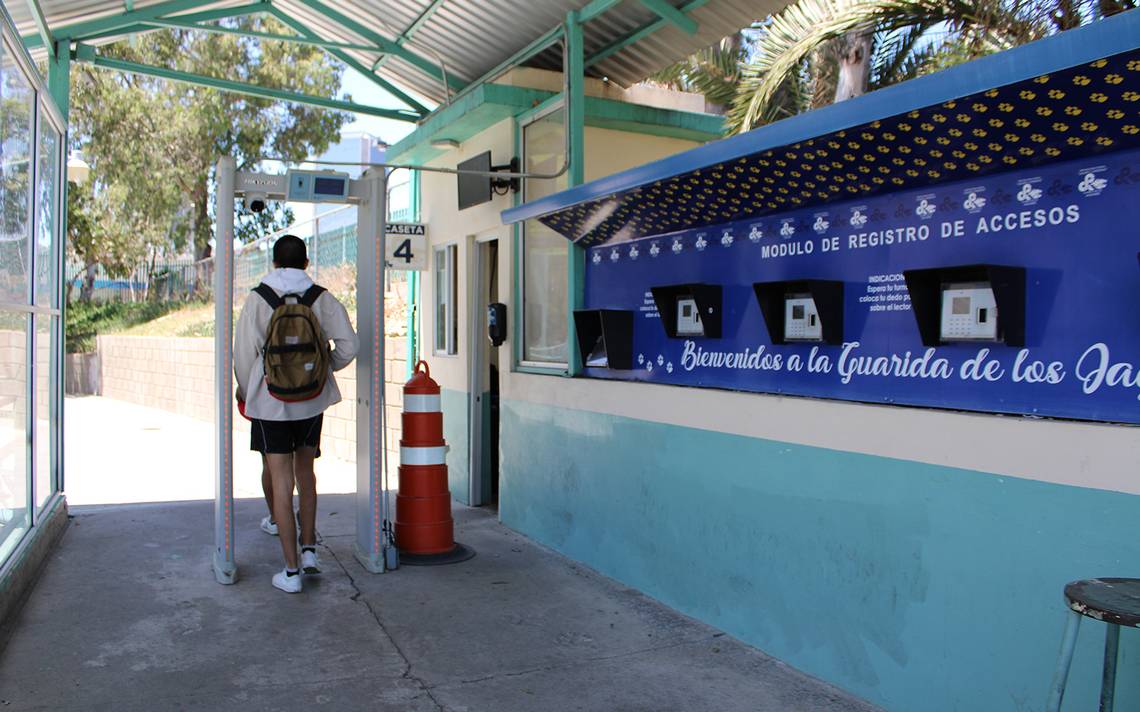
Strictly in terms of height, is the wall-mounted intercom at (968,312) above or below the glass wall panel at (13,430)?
above

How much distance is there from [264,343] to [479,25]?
10.9 feet

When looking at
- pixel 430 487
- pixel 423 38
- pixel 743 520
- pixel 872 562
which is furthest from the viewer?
pixel 423 38

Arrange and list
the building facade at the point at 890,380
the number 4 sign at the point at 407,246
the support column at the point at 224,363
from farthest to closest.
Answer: the number 4 sign at the point at 407,246 < the support column at the point at 224,363 < the building facade at the point at 890,380

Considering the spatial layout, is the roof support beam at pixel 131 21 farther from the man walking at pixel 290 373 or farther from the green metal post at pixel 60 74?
the man walking at pixel 290 373

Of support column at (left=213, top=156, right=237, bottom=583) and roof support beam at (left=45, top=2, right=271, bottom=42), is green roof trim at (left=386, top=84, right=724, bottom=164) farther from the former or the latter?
support column at (left=213, top=156, right=237, bottom=583)

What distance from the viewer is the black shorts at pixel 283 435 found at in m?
Answer: 5.41

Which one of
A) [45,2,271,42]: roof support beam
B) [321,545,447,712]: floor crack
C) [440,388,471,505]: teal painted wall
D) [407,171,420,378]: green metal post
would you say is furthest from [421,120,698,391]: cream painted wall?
[321,545,447,712]: floor crack

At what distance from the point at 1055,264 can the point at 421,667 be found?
3.13 metres

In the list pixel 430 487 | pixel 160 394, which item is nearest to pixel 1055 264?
pixel 430 487

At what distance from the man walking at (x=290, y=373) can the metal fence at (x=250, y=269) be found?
570cm

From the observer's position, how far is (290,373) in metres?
5.23

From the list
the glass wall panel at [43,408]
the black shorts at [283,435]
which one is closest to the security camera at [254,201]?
the black shorts at [283,435]

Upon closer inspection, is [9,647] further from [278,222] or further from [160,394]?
[278,222]

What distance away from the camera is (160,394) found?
20.0 meters
